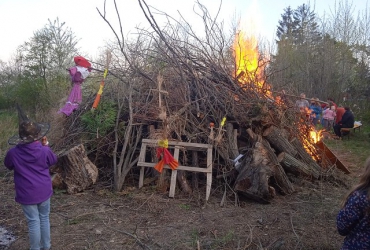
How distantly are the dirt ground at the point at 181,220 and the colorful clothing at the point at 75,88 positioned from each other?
2053 millimetres

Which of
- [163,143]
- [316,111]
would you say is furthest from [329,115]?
[163,143]

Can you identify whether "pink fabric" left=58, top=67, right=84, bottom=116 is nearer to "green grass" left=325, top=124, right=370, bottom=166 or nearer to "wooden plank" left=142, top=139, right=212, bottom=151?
"wooden plank" left=142, top=139, right=212, bottom=151

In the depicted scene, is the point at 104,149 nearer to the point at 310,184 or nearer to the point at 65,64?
the point at 310,184

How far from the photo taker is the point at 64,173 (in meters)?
6.00

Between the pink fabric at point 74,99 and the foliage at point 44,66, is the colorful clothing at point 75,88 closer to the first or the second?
the pink fabric at point 74,99

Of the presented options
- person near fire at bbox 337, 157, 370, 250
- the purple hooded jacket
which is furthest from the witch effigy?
person near fire at bbox 337, 157, 370, 250

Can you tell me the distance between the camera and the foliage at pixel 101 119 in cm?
666

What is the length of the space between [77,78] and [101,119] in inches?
45.9

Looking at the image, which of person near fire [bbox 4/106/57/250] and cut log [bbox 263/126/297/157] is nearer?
person near fire [bbox 4/106/57/250]

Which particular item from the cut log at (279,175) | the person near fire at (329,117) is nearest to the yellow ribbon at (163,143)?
the cut log at (279,175)

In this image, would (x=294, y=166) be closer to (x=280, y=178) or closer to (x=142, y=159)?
(x=280, y=178)

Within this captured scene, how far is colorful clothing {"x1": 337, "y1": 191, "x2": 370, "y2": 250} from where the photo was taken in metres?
2.19

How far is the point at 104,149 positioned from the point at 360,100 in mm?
15966

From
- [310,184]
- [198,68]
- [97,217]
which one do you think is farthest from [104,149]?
[310,184]
